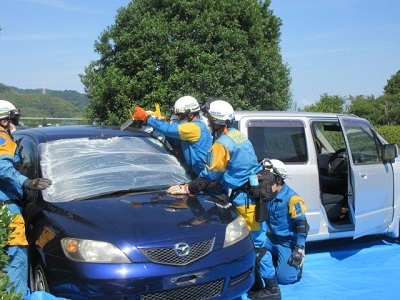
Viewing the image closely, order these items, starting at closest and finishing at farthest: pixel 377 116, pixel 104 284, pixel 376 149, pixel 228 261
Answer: pixel 104 284, pixel 228 261, pixel 376 149, pixel 377 116

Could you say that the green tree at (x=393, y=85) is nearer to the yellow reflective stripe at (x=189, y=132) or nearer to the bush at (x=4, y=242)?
the yellow reflective stripe at (x=189, y=132)

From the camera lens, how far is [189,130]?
16.8 feet

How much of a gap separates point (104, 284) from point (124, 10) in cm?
747

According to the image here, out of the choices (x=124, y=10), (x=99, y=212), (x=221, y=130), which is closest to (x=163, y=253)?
(x=99, y=212)

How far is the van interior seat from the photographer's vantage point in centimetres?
606

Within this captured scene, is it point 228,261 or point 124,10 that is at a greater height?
point 124,10

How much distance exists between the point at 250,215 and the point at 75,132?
77.9 inches

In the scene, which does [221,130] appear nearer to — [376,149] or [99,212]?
[99,212]

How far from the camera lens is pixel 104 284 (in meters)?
3.25

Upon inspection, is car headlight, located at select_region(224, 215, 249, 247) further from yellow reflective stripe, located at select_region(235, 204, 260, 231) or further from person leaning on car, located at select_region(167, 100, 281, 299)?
yellow reflective stripe, located at select_region(235, 204, 260, 231)

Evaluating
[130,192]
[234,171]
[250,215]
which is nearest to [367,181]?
[250,215]

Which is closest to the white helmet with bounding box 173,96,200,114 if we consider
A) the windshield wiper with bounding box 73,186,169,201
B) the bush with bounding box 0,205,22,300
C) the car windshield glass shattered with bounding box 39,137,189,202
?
the car windshield glass shattered with bounding box 39,137,189,202

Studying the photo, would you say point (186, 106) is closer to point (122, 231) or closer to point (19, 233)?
point (122, 231)

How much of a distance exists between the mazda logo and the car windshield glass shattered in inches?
38.6
